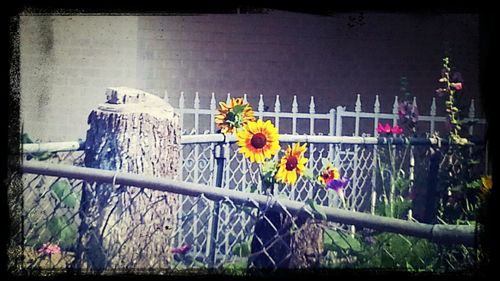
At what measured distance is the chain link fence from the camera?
100 inches

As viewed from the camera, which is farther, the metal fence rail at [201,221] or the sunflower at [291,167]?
the sunflower at [291,167]

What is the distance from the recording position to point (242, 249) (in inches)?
105

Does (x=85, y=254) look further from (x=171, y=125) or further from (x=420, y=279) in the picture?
(x=420, y=279)

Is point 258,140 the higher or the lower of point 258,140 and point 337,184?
the higher

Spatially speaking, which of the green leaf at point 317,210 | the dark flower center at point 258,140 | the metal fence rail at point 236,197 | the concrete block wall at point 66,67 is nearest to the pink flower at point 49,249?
the metal fence rail at point 236,197

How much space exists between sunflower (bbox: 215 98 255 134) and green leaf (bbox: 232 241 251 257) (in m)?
0.48

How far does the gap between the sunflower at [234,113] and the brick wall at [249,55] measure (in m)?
0.04

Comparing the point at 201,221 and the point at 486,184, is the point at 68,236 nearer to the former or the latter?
the point at 201,221

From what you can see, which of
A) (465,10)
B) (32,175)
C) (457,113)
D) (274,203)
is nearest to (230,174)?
(274,203)

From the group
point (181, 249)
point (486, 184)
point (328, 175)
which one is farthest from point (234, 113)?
point (486, 184)

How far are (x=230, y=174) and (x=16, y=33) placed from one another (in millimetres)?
1093

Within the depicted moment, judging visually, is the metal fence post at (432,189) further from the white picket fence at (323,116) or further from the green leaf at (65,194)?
the green leaf at (65,194)

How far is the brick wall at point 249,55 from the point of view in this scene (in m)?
2.71

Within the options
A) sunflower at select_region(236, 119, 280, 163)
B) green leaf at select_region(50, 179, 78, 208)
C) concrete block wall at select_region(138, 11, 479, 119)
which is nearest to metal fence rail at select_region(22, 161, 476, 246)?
green leaf at select_region(50, 179, 78, 208)
